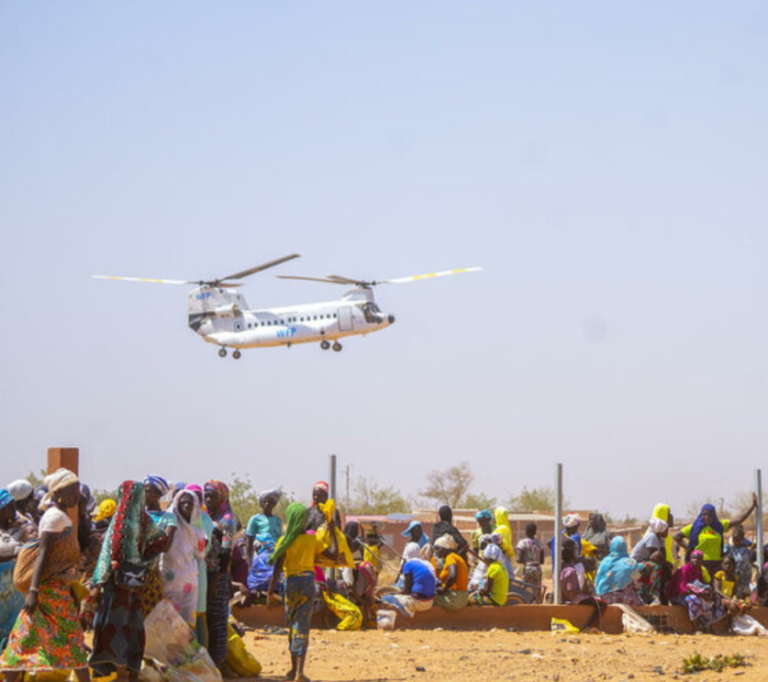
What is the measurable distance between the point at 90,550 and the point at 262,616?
3.52 meters

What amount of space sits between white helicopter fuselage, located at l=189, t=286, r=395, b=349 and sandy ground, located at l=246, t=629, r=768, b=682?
37.8 m

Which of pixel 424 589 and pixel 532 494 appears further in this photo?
pixel 532 494

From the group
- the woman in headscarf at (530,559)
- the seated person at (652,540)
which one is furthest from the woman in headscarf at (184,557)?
the woman in headscarf at (530,559)

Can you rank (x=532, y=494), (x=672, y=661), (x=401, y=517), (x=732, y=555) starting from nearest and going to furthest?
(x=672, y=661)
(x=732, y=555)
(x=401, y=517)
(x=532, y=494)

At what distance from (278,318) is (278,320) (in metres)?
0.08

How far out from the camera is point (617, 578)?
14578mm

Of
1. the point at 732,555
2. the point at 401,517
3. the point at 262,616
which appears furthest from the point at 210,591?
the point at 401,517

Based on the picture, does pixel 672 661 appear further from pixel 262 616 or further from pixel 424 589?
pixel 262 616

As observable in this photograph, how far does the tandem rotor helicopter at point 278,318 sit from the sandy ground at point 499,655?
37217 mm

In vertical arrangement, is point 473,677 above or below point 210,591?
below

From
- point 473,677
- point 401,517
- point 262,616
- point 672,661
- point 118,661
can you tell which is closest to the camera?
point 118,661

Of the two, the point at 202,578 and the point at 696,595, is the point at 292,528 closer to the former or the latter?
the point at 202,578

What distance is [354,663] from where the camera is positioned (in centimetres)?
1143

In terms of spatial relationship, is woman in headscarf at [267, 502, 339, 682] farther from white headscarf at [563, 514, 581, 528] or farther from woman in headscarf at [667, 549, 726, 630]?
woman in headscarf at [667, 549, 726, 630]
